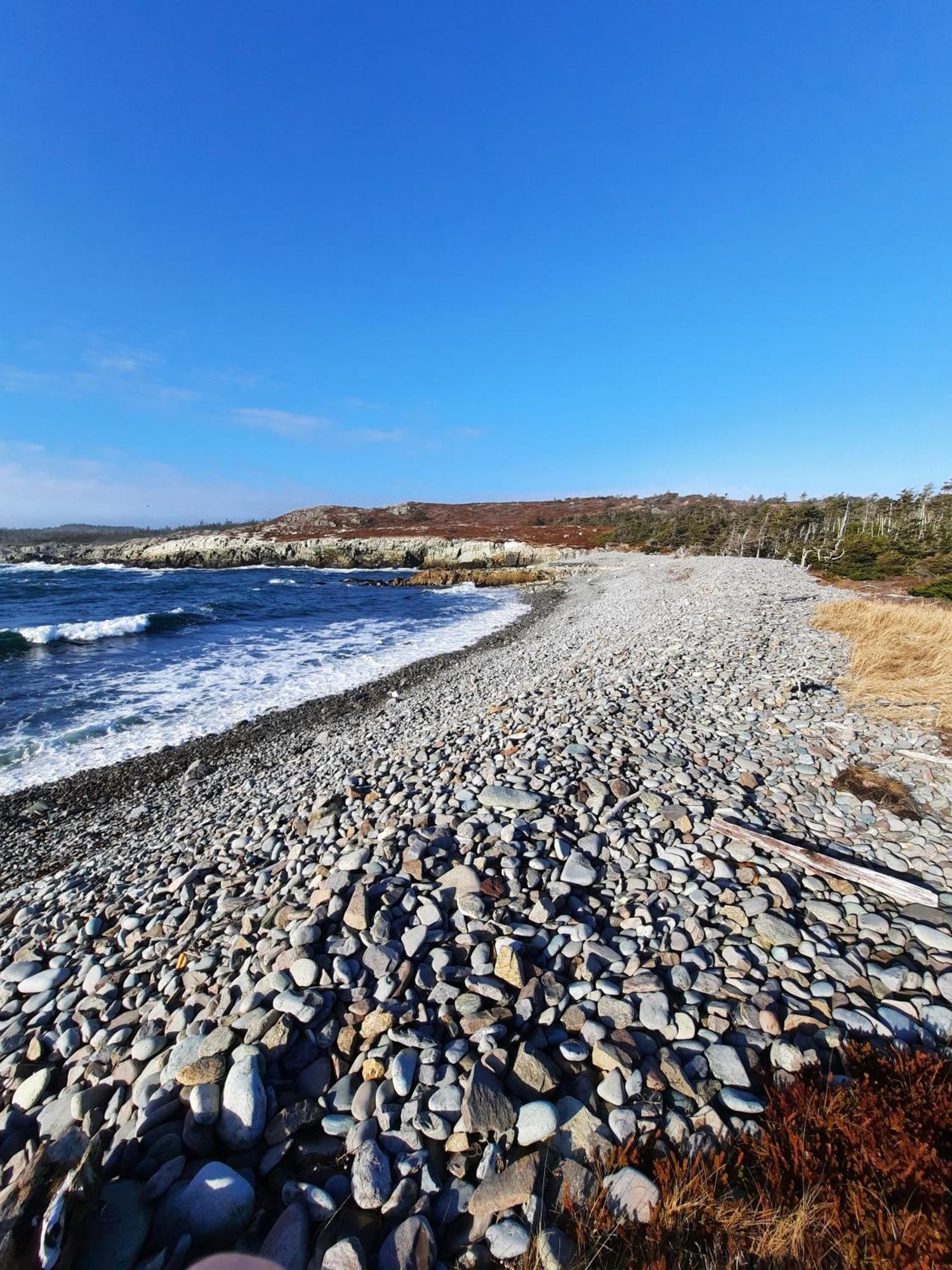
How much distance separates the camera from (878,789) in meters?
5.36

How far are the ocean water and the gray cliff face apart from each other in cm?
1845

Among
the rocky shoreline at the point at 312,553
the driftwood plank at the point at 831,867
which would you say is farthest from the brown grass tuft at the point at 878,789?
the rocky shoreline at the point at 312,553

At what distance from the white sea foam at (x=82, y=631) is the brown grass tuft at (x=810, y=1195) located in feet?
81.7

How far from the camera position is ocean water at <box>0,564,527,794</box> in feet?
36.0

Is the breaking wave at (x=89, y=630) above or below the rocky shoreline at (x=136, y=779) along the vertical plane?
below

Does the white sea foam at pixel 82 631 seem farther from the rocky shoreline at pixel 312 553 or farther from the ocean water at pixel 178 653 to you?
the rocky shoreline at pixel 312 553

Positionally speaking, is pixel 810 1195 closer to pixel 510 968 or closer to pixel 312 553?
pixel 510 968

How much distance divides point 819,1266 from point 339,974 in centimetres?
271

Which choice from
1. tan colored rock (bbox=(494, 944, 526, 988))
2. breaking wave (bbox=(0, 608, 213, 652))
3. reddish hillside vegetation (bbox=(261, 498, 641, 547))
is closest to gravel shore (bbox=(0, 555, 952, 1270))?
tan colored rock (bbox=(494, 944, 526, 988))

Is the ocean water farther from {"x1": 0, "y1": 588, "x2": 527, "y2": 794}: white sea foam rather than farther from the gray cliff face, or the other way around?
the gray cliff face

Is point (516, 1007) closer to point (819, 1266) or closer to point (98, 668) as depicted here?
point (819, 1266)

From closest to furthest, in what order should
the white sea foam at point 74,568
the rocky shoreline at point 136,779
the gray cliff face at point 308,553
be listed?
the rocky shoreline at point 136,779, the gray cliff face at point 308,553, the white sea foam at point 74,568

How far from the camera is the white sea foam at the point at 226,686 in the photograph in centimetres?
1005

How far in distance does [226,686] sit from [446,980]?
13.3 meters
